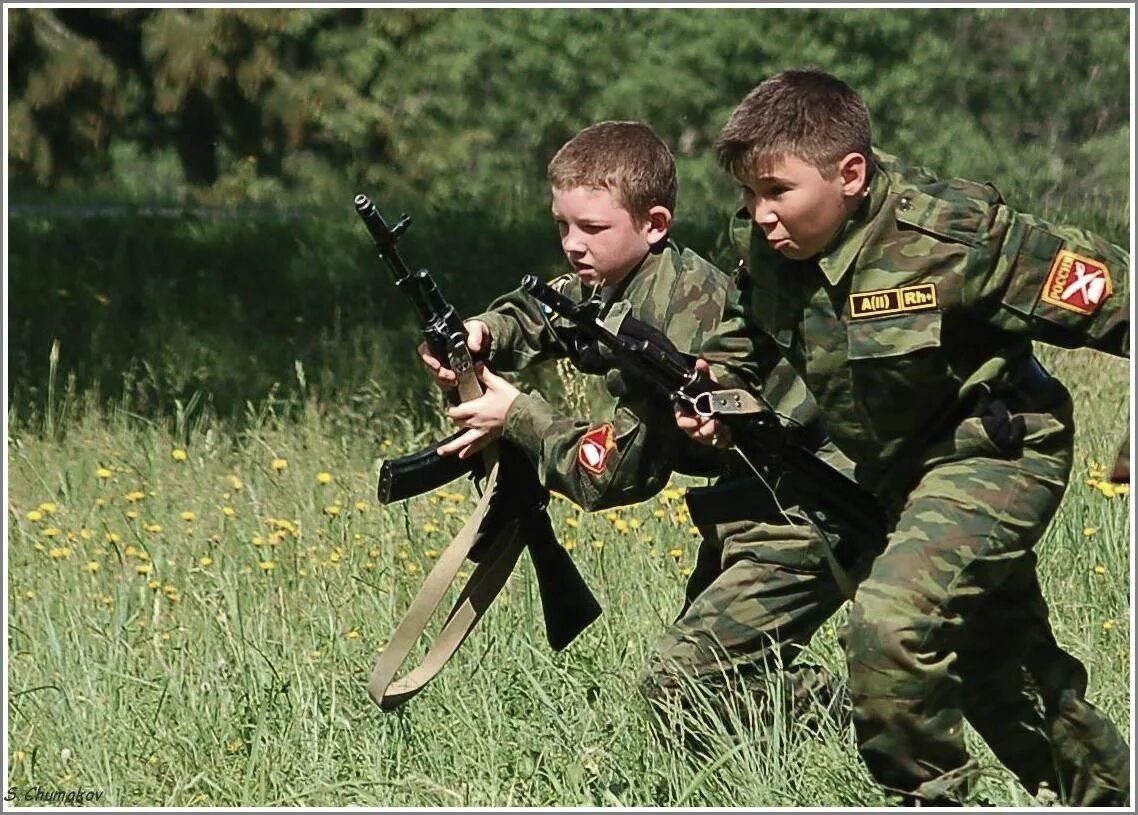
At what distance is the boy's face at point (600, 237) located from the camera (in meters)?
4.46

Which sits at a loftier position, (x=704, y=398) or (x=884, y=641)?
(x=704, y=398)

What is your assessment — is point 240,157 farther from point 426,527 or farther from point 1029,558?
point 1029,558

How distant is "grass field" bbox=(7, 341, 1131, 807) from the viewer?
4.48 m

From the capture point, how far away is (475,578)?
4602 mm

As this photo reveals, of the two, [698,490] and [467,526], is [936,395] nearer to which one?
[698,490]

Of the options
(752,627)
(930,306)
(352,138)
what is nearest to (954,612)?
(930,306)

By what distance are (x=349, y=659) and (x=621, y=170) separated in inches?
61.0

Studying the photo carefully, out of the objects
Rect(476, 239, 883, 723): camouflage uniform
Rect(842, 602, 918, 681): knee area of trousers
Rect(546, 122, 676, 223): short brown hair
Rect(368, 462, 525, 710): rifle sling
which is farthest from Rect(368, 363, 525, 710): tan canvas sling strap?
Rect(842, 602, 918, 681): knee area of trousers

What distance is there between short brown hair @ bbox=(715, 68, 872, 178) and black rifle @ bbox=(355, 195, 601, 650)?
0.83 meters

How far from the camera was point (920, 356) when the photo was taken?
148 inches

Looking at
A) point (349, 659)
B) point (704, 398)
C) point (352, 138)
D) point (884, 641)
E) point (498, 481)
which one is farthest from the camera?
point (352, 138)

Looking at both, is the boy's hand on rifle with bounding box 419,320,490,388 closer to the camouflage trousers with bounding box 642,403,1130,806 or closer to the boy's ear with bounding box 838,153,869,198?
the camouflage trousers with bounding box 642,403,1130,806

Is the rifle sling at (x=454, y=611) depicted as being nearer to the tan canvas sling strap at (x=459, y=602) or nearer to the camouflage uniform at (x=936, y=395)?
the tan canvas sling strap at (x=459, y=602)

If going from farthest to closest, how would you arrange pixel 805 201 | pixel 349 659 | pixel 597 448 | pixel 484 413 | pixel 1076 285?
pixel 349 659 < pixel 484 413 < pixel 597 448 < pixel 805 201 < pixel 1076 285
